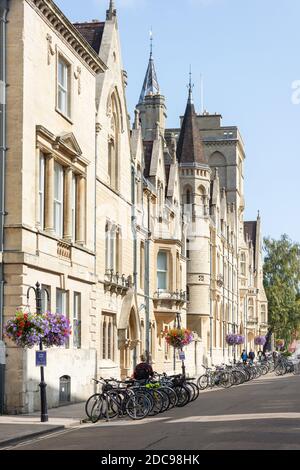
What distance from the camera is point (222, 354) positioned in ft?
247

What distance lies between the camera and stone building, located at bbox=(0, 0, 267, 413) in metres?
26.5

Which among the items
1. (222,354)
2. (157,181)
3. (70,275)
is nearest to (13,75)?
(70,275)

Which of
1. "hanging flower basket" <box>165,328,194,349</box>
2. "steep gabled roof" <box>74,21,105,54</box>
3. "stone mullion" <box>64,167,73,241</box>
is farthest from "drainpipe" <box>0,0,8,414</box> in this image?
"hanging flower basket" <box>165,328,194,349</box>

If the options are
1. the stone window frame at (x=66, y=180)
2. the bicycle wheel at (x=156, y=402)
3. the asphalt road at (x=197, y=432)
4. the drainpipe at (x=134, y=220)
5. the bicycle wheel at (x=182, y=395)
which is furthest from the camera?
the drainpipe at (x=134, y=220)

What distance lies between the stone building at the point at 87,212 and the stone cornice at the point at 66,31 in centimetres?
5

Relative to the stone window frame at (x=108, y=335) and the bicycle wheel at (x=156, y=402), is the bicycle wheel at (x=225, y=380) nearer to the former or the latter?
the stone window frame at (x=108, y=335)

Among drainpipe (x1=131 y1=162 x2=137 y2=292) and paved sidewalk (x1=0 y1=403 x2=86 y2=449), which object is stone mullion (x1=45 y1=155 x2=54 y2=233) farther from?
drainpipe (x1=131 y1=162 x2=137 y2=292)

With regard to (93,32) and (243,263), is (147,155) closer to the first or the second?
(93,32)

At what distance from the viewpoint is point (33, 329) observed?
2334 cm

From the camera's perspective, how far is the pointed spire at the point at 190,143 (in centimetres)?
6431

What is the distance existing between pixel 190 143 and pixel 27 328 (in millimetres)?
43351

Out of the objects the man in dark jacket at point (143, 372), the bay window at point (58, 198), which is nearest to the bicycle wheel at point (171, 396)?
the man in dark jacket at point (143, 372)

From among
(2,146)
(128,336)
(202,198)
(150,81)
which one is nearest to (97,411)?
(2,146)

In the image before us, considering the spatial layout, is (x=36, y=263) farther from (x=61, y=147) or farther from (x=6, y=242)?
(x=61, y=147)
